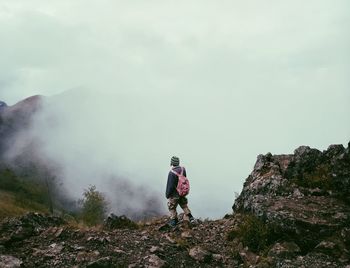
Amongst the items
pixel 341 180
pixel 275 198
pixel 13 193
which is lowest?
pixel 275 198

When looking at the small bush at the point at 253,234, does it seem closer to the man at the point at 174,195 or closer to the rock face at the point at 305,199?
the rock face at the point at 305,199

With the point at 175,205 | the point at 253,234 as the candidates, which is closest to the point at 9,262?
the point at 175,205

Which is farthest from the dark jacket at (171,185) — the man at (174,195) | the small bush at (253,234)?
the small bush at (253,234)

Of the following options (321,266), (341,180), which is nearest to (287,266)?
(321,266)

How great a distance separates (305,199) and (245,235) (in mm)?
3408

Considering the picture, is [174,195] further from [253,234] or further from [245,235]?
[253,234]

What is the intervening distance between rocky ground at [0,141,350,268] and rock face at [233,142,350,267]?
38 millimetres

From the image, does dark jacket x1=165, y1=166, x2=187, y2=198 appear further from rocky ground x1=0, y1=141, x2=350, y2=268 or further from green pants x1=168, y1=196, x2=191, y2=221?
rocky ground x1=0, y1=141, x2=350, y2=268

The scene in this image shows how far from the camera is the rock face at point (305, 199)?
56.2 ft

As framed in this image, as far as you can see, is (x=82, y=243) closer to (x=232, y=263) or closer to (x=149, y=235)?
(x=149, y=235)

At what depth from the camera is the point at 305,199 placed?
19.8 m

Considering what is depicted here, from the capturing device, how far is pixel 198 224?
Result: 2223 centimetres

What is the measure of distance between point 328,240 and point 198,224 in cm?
710

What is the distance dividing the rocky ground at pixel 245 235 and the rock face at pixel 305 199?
4 cm
